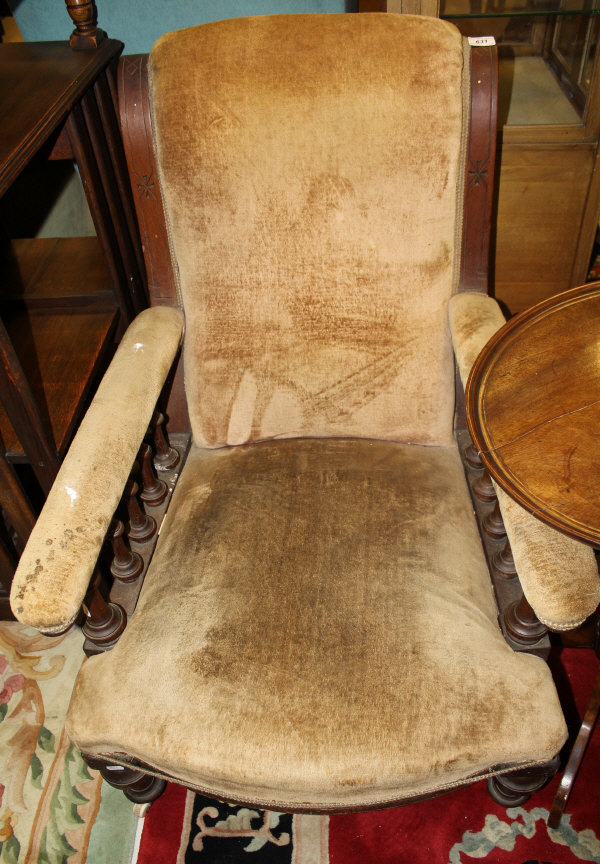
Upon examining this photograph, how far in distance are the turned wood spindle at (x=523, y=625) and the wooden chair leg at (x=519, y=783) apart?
179mm

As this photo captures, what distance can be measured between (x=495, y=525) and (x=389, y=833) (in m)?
0.66

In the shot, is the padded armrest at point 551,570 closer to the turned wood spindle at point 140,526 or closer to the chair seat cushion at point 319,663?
the chair seat cushion at point 319,663

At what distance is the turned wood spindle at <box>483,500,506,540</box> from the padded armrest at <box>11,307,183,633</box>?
63 centimetres

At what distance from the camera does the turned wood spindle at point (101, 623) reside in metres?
1.07

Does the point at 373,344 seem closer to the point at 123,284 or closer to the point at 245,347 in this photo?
the point at 245,347

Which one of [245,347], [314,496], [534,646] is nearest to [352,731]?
[534,646]

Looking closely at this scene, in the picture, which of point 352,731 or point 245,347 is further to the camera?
point 245,347

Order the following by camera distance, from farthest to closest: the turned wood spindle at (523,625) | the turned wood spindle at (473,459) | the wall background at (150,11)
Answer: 1. the wall background at (150,11)
2. the turned wood spindle at (473,459)
3. the turned wood spindle at (523,625)

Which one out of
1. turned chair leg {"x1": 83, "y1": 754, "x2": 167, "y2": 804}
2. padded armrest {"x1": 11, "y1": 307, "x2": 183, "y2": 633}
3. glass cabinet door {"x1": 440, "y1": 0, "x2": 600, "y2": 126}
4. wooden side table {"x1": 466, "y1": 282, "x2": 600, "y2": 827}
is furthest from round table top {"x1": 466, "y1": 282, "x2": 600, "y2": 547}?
glass cabinet door {"x1": 440, "y1": 0, "x2": 600, "y2": 126}

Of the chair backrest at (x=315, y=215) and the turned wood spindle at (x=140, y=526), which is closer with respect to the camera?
the chair backrest at (x=315, y=215)

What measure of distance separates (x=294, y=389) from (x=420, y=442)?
29cm

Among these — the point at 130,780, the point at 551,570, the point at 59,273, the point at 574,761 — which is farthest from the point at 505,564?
the point at 59,273

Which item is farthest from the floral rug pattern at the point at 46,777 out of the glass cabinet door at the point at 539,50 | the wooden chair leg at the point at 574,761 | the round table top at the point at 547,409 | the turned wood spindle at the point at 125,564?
the glass cabinet door at the point at 539,50

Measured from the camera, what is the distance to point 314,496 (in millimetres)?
1292
